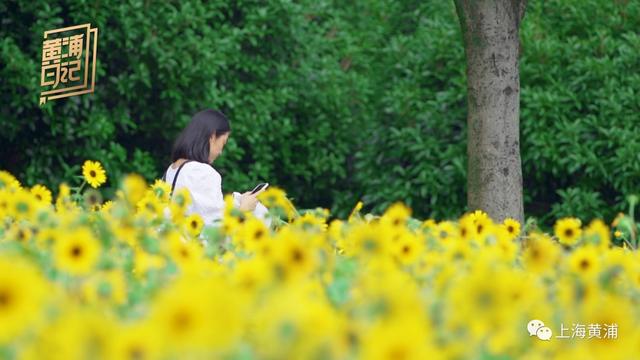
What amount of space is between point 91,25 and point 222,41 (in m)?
0.93

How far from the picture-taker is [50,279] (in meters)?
2.09

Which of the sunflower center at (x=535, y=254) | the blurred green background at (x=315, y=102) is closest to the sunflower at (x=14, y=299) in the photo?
the sunflower center at (x=535, y=254)

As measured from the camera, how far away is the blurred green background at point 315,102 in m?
7.12

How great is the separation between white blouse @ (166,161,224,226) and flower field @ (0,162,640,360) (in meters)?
1.45

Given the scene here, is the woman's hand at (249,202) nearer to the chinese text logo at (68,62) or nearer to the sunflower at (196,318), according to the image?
the chinese text logo at (68,62)

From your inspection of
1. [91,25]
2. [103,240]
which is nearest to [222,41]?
[91,25]

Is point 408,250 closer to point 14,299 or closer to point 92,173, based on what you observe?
point 14,299

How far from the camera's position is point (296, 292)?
155 centimetres

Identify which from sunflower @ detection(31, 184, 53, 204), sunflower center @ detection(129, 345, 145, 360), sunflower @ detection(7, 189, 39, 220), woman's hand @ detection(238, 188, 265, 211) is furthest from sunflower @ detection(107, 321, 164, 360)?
woman's hand @ detection(238, 188, 265, 211)

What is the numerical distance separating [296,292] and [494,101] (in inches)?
160

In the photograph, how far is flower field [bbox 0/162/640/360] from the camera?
1.30 meters

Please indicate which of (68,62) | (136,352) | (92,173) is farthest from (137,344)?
(68,62)

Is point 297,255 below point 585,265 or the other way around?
below

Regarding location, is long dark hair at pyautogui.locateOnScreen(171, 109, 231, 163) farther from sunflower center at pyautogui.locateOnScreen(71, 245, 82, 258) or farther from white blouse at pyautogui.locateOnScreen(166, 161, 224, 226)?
sunflower center at pyautogui.locateOnScreen(71, 245, 82, 258)
